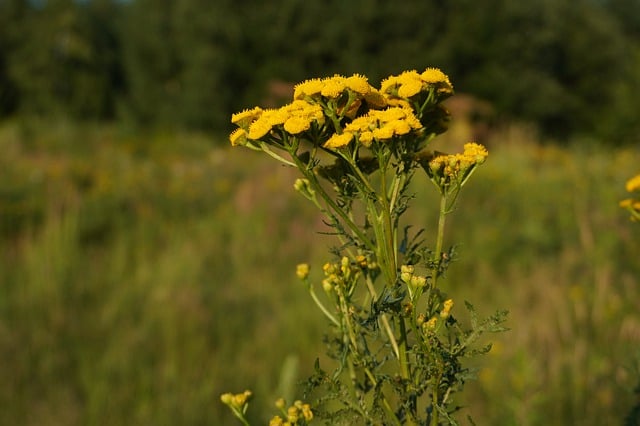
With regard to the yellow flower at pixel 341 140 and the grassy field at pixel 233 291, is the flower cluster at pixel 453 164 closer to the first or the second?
the yellow flower at pixel 341 140

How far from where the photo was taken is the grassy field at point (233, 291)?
269 centimetres

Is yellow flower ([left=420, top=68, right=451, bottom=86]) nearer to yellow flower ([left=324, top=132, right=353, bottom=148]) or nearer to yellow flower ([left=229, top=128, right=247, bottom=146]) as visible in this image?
yellow flower ([left=324, top=132, right=353, bottom=148])

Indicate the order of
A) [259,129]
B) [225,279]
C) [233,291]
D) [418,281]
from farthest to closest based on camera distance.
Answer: [225,279], [233,291], [259,129], [418,281]

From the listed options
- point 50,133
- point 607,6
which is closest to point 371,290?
point 50,133

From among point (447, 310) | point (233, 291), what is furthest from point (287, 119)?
point (233, 291)

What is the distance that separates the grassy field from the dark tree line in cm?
1158

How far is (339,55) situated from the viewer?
17.8m

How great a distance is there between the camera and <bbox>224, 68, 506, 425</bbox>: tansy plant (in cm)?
80

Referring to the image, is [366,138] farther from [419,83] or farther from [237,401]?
[237,401]

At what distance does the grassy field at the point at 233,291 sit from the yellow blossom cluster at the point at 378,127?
30.9 inches

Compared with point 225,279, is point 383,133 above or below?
below

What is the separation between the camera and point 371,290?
899mm

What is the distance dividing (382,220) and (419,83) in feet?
0.70

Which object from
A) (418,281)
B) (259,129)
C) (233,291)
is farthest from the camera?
(233,291)
